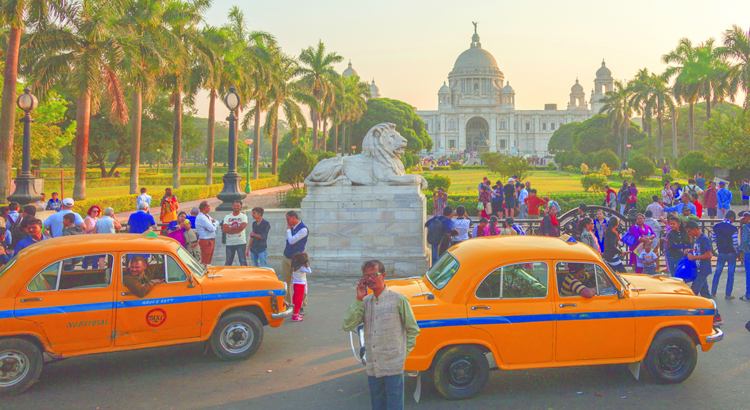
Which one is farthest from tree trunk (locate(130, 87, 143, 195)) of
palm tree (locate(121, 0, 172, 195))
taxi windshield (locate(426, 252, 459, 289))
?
taxi windshield (locate(426, 252, 459, 289))

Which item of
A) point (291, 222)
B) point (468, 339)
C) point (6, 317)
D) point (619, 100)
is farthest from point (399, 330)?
point (619, 100)

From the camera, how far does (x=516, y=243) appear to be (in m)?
5.39

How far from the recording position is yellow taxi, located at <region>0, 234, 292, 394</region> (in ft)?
16.9

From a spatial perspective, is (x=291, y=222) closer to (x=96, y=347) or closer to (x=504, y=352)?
(x=96, y=347)

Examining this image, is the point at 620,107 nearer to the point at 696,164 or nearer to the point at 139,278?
the point at 696,164

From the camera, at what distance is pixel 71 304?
5344mm

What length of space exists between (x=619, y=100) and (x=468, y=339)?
5786cm

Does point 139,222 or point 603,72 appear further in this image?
point 603,72

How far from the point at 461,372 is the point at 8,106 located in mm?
17053

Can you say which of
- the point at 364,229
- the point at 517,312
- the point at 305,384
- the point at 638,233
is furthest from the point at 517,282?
the point at 364,229

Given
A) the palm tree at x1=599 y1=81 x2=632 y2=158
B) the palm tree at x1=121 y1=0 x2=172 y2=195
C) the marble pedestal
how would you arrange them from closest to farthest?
the marble pedestal → the palm tree at x1=121 y1=0 x2=172 y2=195 → the palm tree at x1=599 y1=81 x2=632 y2=158

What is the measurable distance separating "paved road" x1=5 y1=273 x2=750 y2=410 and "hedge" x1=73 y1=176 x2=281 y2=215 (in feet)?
46.8

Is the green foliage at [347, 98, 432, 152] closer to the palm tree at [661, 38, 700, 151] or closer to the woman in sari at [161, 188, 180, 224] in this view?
the palm tree at [661, 38, 700, 151]

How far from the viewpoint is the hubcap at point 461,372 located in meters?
4.96
